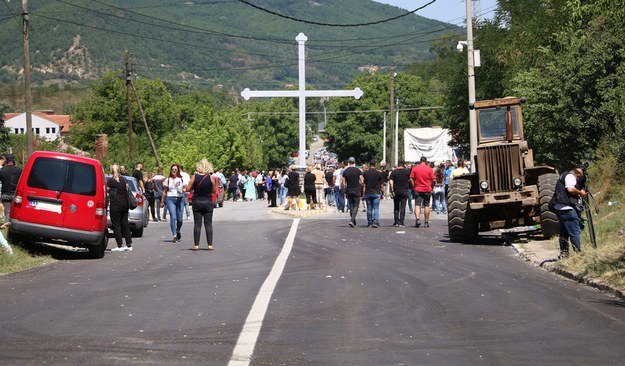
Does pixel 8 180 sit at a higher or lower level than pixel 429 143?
lower

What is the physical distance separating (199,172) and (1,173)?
408cm

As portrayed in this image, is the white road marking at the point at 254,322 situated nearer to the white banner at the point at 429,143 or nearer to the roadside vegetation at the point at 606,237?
the roadside vegetation at the point at 606,237

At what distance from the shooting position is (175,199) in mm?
24828

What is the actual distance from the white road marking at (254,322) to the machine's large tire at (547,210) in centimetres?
692

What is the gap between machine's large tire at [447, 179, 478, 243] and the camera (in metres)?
23.9

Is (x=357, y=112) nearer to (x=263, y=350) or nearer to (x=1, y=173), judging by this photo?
(x=1, y=173)

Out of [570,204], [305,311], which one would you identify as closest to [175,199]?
[570,204]

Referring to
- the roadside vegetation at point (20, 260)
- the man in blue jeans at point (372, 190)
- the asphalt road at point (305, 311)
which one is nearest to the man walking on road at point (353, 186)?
the man in blue jeans at point (372, 190)

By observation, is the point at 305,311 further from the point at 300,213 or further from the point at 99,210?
the point at 300,213

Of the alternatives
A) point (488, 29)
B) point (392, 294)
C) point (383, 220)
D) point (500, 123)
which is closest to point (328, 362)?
point (392, 294)

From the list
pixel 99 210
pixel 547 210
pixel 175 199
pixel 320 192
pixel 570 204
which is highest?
pixel 320 192

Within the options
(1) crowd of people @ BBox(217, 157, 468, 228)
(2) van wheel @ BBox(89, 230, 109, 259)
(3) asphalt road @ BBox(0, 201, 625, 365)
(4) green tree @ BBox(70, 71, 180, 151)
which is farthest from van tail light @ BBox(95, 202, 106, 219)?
Result: (4) green tree @ BBox(70, 71, 180, 151)

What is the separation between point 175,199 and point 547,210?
8280 mm

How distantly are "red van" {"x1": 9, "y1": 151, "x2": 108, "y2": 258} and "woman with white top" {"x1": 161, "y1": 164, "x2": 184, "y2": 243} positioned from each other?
4.74 metres
